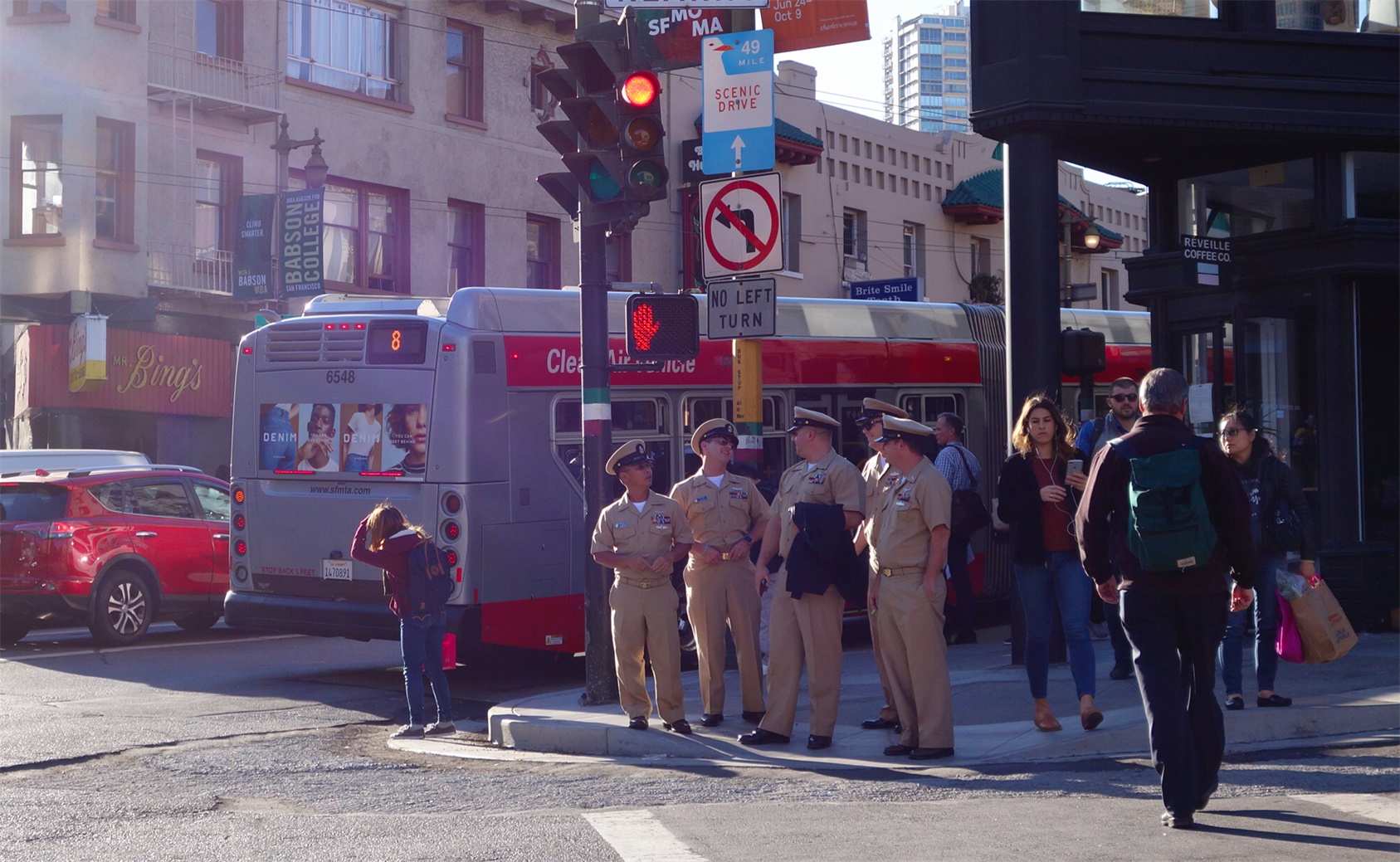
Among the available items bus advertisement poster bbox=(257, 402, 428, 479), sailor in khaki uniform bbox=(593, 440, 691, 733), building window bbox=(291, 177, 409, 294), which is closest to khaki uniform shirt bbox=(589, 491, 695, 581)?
sailor in khaki uniform bbox=(593, 440, 691, 733)

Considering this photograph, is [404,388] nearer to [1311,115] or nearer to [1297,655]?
[1297,655]

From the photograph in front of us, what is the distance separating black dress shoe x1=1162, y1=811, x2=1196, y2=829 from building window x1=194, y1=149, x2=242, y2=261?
21349mm

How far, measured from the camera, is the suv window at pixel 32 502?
14.5 meters

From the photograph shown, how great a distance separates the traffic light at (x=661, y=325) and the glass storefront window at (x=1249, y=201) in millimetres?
5458

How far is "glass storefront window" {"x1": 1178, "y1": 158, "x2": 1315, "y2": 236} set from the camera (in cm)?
1297

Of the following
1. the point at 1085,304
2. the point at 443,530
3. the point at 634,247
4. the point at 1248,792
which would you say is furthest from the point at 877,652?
the point at 1085,304

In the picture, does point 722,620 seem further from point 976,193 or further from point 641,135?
point 976,193

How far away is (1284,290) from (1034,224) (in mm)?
2601

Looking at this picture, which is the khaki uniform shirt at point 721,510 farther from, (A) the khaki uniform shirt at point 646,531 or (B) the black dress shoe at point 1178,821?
(B) the black dress shoe at point 1178,821

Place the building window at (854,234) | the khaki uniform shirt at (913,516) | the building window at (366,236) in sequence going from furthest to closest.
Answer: the building window at (854,234), the building window at (366,236), the khaki uniform shirt at (913,516)

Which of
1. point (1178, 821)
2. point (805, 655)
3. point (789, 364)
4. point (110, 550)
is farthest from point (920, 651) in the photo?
point (110, 550)

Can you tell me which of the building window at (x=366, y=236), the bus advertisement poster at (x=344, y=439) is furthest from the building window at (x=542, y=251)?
the bus advertisement poster at (x=344, y=439)

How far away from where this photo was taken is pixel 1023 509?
8.59 metres

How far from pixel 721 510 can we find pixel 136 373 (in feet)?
57.4
